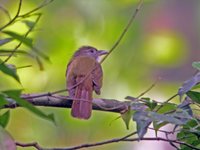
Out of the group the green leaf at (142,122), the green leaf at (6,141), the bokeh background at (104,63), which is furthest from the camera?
the bokeh background at (104,63)

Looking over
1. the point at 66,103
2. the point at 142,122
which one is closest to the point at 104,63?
the point at 66,103

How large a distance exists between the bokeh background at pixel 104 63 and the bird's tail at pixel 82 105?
56 cm

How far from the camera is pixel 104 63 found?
3.28 metres

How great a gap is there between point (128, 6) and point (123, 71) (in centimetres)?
31

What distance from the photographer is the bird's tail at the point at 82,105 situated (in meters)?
1.86

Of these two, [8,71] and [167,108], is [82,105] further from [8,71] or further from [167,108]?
[8,71]

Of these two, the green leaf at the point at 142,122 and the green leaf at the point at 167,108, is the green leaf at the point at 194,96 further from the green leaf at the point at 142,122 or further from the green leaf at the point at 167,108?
the green leaf at the point at 142,122

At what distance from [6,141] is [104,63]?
92.7 inches

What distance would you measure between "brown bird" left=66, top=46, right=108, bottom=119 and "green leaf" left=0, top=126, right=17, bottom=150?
88cm

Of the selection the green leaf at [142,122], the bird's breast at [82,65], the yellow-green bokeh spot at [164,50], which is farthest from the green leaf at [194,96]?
the yellow-green bokeh spot at [164,50]

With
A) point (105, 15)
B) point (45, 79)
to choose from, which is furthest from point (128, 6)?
point (45, 79)

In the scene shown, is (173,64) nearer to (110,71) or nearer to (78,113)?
(110,71)

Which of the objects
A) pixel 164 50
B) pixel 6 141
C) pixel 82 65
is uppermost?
pixel 164 50

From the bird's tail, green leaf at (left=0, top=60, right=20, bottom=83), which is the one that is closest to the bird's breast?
the bird's tail
